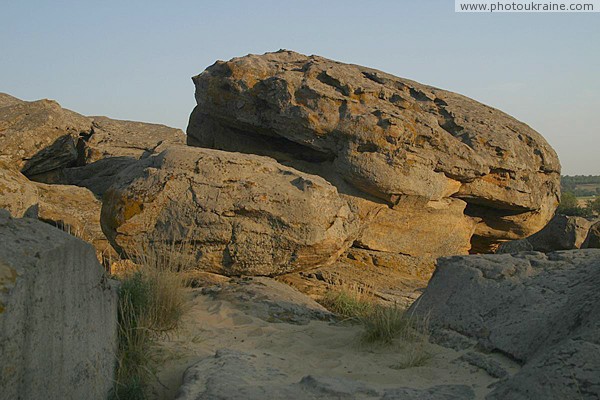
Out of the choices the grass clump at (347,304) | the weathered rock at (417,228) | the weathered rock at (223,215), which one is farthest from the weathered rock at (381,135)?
the grass clump at (347,304)

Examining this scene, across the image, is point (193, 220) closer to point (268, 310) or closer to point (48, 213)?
point (268, 310)

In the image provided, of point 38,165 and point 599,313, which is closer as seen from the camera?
point 599,313

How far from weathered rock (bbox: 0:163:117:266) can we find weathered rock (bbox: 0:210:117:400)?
20.1 feet

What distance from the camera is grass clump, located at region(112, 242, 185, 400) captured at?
172 inches

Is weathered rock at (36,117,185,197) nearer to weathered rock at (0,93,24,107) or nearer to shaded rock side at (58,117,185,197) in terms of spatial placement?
shaded rock side at (58,117,185,197)

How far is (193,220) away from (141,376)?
3826mm

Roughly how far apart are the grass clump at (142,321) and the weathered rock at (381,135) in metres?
5.59

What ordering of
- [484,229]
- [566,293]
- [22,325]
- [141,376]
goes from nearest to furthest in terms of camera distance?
[22,325] < [141,376] < [566,293] < [484,229]

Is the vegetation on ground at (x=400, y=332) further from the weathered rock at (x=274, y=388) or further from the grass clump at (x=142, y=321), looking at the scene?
the grass clump at (x=142, y=321)

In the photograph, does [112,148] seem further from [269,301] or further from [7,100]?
[269,301]

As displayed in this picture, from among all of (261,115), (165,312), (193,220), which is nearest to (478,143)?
(261,115)

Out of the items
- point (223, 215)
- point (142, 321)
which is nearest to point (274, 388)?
point (142, 321)

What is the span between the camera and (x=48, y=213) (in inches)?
450

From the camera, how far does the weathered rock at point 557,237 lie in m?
12.4
